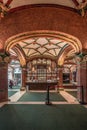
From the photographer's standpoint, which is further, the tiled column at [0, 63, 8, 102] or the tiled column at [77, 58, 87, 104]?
the tiled column at [0, 63, 8, 102]

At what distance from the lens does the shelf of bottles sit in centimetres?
2158

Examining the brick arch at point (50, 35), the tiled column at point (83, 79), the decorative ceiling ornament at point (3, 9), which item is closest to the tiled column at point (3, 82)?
the brick arch at point (50, 35)

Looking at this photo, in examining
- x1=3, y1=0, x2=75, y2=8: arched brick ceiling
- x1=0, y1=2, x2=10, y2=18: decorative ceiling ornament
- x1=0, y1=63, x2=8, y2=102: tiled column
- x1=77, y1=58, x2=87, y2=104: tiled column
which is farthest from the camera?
x1=0, y1=63, x2=8, y2=102: tiled column

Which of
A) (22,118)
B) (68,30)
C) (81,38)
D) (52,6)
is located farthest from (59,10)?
(22,118)

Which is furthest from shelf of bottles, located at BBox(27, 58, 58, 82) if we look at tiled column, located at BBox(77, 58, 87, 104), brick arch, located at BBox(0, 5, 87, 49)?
brick arch, located at BBox(0, 5, 87, 49)

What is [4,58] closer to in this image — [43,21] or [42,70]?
[43,21]

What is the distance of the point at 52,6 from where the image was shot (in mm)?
8930

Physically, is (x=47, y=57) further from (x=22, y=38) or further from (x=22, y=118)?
(x=22, y=118)

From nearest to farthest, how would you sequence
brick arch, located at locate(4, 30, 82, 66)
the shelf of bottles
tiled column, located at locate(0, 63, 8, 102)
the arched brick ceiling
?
1. the arched brick ceiling
2. tiled column, located at locate(0, 63, 8, 102)
3. brick arch, located at locate(4, 30, 82, 66)
4. the shelf of bottles

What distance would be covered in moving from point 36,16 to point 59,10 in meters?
1.22

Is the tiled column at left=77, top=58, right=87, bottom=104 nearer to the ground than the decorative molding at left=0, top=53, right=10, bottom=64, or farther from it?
nearer to the ground

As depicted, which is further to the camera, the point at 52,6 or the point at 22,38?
the point at 22,38

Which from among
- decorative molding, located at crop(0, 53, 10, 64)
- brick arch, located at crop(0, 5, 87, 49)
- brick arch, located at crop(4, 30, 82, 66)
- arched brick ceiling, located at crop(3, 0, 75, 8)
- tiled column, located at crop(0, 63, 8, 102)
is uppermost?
arched brick ceiling, located at crop(3, 0, 75, 8)

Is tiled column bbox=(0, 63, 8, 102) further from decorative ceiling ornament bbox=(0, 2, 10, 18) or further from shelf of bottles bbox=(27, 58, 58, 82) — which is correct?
shelf of bottles bbox=(27, 58, 58, 82)
